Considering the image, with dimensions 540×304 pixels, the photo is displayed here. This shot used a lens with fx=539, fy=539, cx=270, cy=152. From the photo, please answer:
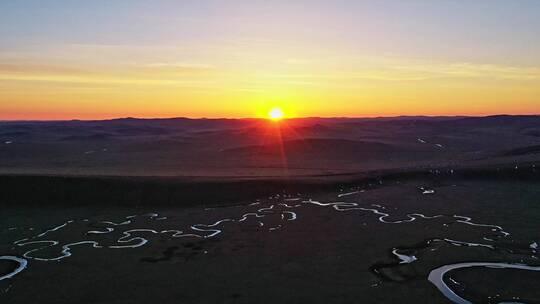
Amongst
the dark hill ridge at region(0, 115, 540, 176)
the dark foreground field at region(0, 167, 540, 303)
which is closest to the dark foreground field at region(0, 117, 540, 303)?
the dark foreground field at region(0, 167, 540, 303)

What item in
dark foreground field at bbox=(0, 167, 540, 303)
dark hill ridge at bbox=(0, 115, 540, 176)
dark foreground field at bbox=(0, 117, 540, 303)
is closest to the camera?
dark foreground field at bbox=(0, 167, 540, 303)

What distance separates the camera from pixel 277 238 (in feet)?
119

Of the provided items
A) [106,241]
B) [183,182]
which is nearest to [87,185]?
[183,182]

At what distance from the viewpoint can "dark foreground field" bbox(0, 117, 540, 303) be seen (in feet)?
85.0

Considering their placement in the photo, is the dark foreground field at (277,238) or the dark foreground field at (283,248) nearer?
the dark foreground field at (283,248)

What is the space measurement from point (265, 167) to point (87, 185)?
97.5 feet

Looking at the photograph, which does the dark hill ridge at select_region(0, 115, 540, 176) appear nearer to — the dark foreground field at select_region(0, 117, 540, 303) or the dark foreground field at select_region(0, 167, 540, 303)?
the dark foreground field at select_region(0, 117, 540, 303)

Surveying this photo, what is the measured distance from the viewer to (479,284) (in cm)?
2631

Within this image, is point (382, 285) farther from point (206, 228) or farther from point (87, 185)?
point (87, 185)

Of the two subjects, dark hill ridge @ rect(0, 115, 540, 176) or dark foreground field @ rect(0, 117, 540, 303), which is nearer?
dark foreground field @ rect(0, 117, 540, 303)

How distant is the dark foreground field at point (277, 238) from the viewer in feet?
85.0

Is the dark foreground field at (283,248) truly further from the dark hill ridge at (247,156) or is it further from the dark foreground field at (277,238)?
the dark hill ridge at (247,156)

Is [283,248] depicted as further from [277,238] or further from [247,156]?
[247,156]

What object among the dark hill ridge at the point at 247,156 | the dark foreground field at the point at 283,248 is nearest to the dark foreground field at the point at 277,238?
the dark foreground field at the point at 283,248
